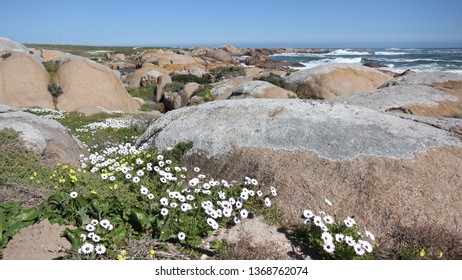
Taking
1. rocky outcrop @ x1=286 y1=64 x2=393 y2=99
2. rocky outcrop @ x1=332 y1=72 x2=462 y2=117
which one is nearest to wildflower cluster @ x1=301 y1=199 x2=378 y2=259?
rocky outcrop @ x1=332 y1=72 x2=462 y2=117

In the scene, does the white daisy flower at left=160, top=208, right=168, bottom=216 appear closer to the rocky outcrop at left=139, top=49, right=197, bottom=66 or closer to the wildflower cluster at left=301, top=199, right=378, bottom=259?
the wildflower cluster at left=301, top=199, right=378, bottom=259

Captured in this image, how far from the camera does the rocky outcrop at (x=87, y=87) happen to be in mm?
21266

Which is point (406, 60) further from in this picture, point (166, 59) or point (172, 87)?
point (172, 87)

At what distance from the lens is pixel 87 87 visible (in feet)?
72.7

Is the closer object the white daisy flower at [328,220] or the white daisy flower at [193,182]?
the white daisy flower at [328,220]

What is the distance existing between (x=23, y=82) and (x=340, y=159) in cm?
2045

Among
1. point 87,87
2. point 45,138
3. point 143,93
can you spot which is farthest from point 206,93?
point 143,93

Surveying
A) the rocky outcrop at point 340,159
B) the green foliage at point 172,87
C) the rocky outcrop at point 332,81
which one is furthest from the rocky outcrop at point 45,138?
the green foliage at point 172,87

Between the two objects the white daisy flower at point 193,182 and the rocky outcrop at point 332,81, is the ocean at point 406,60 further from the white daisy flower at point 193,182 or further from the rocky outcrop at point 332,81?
the white daisy flower at point 193,182

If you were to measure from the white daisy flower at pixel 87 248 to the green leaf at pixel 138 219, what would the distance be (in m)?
0.70

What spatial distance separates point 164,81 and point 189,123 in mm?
22327

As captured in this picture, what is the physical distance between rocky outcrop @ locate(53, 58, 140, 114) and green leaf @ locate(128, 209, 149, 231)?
1807cm

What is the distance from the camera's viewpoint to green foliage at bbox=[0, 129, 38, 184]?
238 inches
